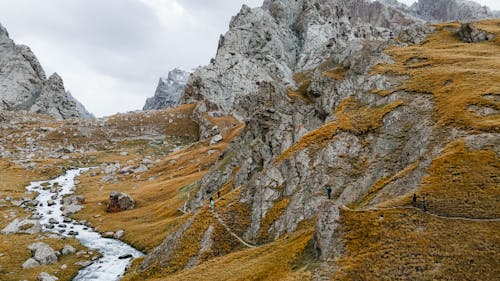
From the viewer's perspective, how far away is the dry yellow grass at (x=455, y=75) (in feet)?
158

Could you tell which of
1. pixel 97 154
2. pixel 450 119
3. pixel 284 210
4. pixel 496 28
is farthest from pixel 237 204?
pixel 97 154

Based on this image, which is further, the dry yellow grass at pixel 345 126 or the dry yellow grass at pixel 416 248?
the dry yellow grass at pixel 345 126

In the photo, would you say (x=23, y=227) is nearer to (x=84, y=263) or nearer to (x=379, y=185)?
(x=84, y=263)

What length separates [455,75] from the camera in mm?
61125

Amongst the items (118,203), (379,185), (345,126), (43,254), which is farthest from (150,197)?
(379,185)

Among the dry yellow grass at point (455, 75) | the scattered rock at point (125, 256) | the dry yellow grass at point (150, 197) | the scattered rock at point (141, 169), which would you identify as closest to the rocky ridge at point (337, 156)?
the dry yellow grass at point (455, 75)

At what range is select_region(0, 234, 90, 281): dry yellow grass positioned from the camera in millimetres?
61531

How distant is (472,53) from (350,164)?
42.4 metres

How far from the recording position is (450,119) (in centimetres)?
4819

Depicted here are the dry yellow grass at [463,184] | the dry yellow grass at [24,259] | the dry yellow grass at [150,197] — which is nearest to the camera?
the dry yellow grass at [463,184]

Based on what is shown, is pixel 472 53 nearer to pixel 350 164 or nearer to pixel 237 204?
pixel 350 164

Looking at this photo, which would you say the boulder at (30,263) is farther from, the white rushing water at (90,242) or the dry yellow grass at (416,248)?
the dry yellow grass at (416,248)

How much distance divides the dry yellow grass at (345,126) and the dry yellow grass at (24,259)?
128ft

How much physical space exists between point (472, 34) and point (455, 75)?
4064cm
